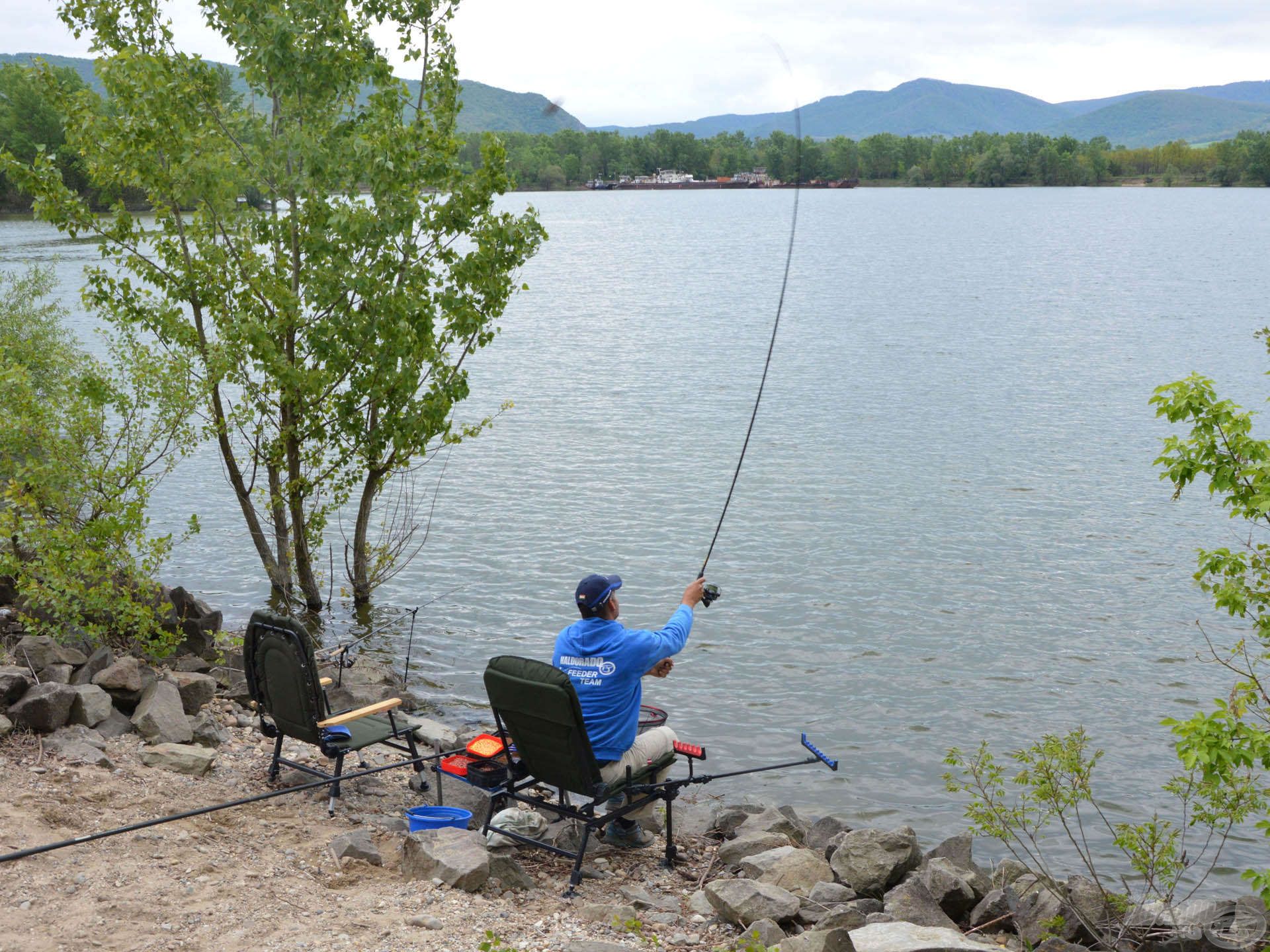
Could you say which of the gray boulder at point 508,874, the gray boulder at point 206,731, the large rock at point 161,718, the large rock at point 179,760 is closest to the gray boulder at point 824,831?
the gray boulder at point 508,874

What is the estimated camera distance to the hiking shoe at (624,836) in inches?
323

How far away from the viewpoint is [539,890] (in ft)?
23.2

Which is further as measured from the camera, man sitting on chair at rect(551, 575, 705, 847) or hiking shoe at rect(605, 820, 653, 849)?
hiking shoe at rect(605, 820, 653, 849)

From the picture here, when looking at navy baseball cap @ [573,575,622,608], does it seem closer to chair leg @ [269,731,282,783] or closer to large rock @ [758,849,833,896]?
large rock @ [758,849,833,896]

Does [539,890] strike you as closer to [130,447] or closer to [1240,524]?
[130,447]

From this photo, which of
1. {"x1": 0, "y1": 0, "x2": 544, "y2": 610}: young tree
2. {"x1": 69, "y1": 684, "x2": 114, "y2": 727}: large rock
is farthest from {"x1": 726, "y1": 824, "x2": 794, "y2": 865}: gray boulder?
{"x1": 0, "y1": 0, "x2": 544, "y2": 610}: young tree

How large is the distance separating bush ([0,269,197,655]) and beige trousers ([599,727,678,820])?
5385 millimetres

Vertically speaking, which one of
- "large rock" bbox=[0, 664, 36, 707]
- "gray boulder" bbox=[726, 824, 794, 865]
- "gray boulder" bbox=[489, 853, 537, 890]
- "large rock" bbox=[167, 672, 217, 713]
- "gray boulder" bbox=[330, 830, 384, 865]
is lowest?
"gray boulder" bbox=[726, 824, 794, 865]

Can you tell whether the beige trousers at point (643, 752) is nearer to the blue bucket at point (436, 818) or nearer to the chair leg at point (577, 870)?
the chair leg at point (577, 870)

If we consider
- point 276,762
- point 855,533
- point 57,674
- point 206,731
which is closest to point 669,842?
point 276,762

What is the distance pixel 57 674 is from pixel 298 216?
5685 mm

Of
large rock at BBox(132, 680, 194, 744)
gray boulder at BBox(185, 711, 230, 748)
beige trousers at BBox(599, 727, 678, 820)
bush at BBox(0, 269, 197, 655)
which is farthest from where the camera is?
bush at BBox(0, 269, 197, 655)

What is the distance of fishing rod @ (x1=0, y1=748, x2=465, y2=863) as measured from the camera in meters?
5.54

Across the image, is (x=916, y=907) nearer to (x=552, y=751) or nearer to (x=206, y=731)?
(x=552, y=751)
